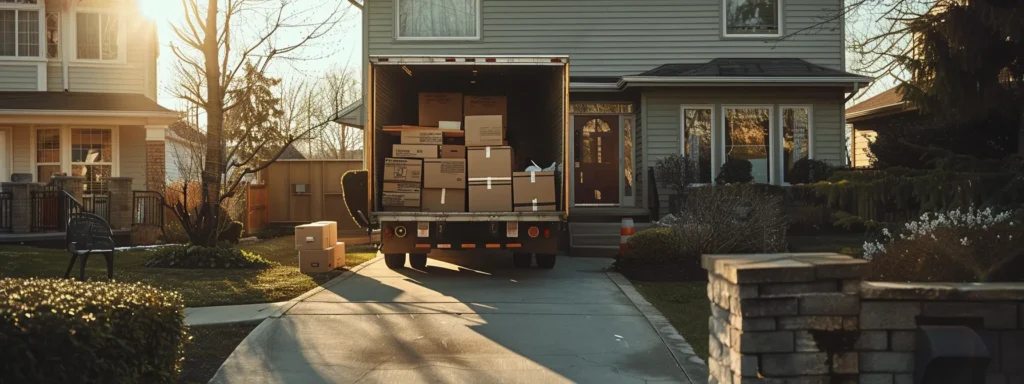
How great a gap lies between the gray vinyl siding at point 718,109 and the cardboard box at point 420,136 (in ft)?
23.0

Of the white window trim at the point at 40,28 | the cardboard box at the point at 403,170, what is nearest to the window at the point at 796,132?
the cardboard box at the point at 403,170

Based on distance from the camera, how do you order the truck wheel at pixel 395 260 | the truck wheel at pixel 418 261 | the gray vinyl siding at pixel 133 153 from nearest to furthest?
the truck wheel at pixel 395 260
the truck wheel at pixel 418 261
the gray vinyl siding at pixel 133 153

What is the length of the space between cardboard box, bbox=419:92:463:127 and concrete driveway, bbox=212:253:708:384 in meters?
3.80

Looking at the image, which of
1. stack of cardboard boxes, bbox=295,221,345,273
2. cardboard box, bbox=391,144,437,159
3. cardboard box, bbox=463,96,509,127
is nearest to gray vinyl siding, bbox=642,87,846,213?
cardboard box, bbox=463,96,509,127

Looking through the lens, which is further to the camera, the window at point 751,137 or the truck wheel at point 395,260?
the window at point 751,137

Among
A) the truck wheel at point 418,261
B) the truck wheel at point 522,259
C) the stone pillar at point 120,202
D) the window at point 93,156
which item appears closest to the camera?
the truck wheel at point 418,261

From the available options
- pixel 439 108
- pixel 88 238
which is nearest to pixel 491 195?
pixel 439 108

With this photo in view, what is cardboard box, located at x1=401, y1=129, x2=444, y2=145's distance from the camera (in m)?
13.0

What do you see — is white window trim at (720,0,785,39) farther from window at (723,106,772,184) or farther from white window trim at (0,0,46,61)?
white window trim at (0,0,46,61)

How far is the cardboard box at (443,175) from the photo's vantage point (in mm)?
12805

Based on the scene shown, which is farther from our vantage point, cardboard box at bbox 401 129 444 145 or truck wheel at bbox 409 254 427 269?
truck wheel at bbox 409 254 427 269

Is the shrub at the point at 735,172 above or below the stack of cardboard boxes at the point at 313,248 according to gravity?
above

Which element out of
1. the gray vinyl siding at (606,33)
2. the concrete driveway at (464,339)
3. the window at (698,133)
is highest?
the gray vinyl siding at (606,33)

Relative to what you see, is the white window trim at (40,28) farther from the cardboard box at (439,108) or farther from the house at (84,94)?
the cardboard box at (439,108)
